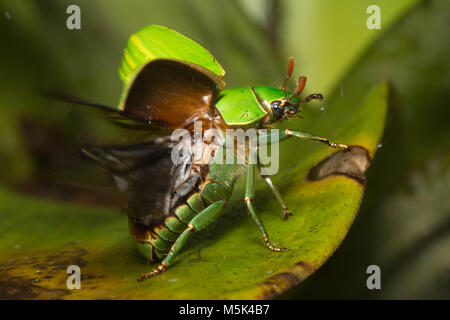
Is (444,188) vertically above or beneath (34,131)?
beneath

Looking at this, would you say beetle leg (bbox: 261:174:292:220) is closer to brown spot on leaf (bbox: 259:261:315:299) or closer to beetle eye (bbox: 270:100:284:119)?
beetle eye (bbox: 270:100:284:119)

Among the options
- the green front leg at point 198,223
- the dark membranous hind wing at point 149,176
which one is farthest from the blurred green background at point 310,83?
the green front leg at point 198,223

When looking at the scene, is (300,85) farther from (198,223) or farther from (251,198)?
(198,223)

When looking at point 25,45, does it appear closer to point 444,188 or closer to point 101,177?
point 101,177

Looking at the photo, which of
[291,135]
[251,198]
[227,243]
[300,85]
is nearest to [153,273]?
[227,243]

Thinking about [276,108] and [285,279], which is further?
[276,108]

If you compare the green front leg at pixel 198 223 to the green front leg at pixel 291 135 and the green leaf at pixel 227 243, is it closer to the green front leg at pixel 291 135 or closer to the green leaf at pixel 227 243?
the green leaf at pixel 227 243
